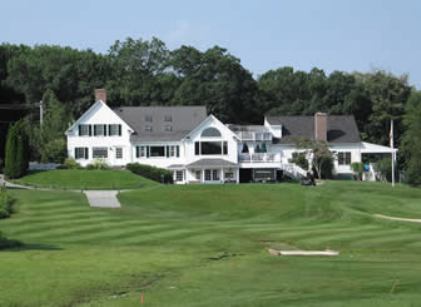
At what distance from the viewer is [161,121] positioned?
91250 mm

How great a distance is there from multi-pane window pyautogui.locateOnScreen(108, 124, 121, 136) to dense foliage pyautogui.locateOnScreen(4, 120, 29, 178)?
15158 mm

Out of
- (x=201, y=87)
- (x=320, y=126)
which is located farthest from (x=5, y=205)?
(x=201, y=87)

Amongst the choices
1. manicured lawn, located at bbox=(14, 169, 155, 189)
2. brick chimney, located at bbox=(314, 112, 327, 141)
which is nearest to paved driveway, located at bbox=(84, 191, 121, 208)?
manicured lawn, located at bbox=(14, 169, 155, 189)

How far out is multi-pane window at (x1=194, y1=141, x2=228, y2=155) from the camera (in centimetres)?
8800

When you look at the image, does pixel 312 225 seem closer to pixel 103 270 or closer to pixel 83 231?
pixel 83 231

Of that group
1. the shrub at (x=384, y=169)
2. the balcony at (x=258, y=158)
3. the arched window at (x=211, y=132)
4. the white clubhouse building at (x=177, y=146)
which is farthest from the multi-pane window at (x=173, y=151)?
the shrub at (x=384, y=169)

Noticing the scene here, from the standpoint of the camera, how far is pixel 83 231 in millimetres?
38562

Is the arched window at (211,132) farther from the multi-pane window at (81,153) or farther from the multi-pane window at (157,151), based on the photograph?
the multi-pane window at (81,153)

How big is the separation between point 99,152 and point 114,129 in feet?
9.56

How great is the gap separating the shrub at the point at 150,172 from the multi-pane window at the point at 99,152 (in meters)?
6.02

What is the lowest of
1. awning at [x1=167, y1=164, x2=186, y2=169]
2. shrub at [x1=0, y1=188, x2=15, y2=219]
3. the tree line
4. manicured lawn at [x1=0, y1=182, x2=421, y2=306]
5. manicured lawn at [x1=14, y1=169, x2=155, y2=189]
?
manicured lawn at [x1=0, y1=182, x2=421, y2=306]

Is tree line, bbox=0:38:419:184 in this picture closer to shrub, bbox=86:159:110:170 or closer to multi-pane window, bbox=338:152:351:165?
multi-pane window, bbox=338:152:351:165

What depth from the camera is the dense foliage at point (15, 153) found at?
241 feet

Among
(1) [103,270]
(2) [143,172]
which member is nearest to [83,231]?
(1) [103,270]
